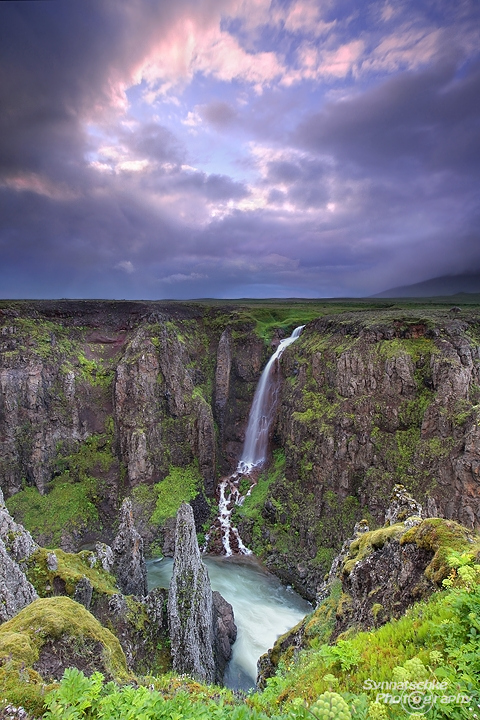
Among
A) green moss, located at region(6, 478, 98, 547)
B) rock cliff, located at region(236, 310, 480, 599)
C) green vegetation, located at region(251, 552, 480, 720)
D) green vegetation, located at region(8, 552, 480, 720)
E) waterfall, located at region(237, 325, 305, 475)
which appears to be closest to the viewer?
green vegetation, located at region(8, 552, 480, 720)

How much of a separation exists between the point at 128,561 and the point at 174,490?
66.2 ft

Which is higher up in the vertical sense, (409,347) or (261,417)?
(409,347)

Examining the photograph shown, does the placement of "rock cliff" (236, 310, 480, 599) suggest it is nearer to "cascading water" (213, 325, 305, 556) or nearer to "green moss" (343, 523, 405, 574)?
"cascading water" (213, 325, 305, 556)

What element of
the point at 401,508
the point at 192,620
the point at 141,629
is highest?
the point at 401,508

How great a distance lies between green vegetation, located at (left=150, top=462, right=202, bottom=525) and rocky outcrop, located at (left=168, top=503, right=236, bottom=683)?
53.7 feet

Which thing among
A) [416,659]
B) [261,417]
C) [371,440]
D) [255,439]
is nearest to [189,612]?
[416,659]

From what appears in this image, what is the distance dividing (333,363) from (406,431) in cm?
1058

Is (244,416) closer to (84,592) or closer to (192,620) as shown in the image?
(192,620)

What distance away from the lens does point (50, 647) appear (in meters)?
8.10

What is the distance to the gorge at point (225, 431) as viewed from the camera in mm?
29609

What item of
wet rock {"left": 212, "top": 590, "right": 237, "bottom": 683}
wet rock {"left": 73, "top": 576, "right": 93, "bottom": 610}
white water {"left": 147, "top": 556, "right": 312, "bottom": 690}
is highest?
wet rock {"left": 73, "top": 576, "right": 93, "bottom": 610}

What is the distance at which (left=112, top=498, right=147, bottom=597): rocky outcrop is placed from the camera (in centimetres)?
1998

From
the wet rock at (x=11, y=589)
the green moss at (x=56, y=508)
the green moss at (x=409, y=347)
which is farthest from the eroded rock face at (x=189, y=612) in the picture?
the green moss at (x=409, y=347)

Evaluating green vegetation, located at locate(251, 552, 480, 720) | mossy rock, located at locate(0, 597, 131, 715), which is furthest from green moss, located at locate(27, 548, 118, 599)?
green vegetation, located at locate(251, 552, 480, 720)
